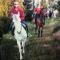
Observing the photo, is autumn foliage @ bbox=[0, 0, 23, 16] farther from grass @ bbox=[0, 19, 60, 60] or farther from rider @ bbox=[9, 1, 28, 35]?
grass @ bbox=[0, 19, 60, 60]

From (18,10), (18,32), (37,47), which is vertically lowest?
(37,47)

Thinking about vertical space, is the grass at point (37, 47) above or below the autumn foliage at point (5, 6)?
below

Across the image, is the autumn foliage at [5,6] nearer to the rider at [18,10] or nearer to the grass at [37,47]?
the rider at [18,10]

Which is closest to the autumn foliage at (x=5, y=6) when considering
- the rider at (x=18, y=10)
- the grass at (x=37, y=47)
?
the rider at (x=18, y=10)

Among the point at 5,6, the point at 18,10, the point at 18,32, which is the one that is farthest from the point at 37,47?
the point at 5,6

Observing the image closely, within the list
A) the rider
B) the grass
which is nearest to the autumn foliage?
the rider

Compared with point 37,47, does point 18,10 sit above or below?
above

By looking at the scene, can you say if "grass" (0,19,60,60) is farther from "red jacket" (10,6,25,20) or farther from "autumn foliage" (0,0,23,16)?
"autumn foliage" (0,0,23,16)

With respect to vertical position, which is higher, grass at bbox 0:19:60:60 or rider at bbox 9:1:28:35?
rider at bbox 9:1:28:35

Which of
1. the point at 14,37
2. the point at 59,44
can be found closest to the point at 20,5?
the point at 14,37

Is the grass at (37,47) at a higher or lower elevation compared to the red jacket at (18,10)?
lower

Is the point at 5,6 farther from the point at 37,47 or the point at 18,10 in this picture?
the point at 37,47

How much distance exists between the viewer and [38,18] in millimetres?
→ 2904

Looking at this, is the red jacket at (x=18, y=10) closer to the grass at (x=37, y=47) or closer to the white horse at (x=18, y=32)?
the white horse at (x=18, y=32)
